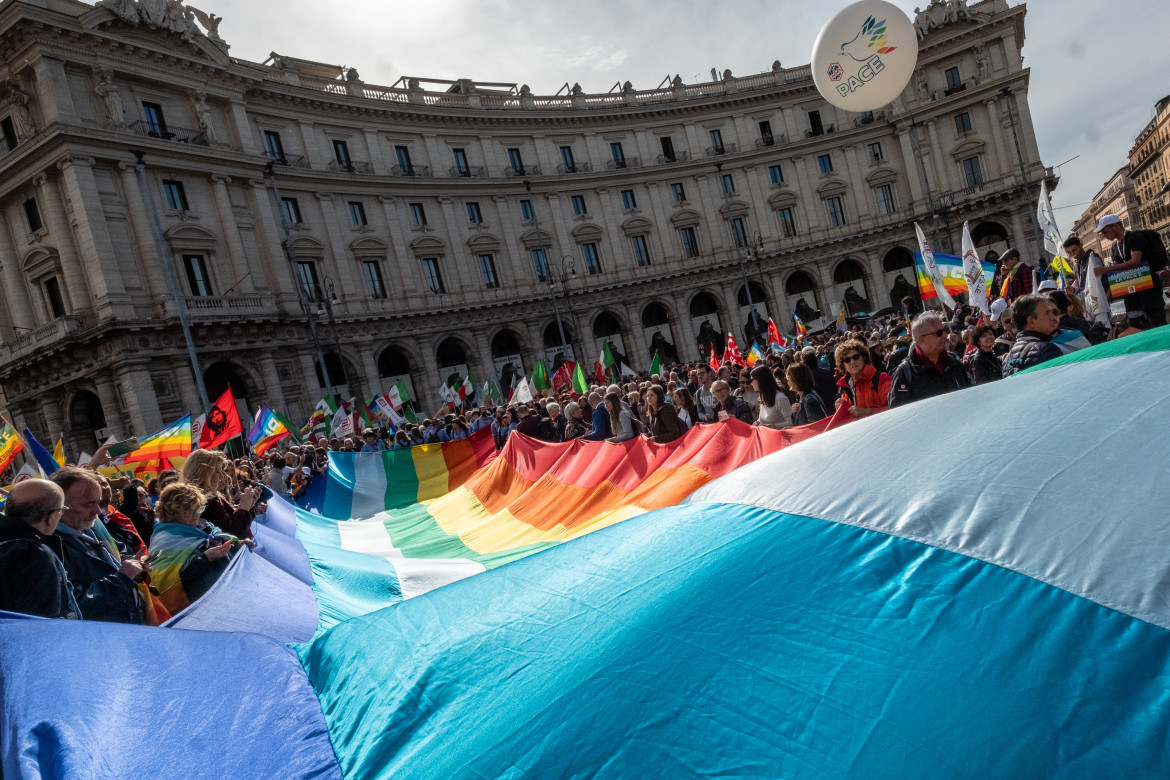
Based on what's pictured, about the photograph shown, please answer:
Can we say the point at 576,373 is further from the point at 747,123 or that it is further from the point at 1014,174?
the point at 1014,174

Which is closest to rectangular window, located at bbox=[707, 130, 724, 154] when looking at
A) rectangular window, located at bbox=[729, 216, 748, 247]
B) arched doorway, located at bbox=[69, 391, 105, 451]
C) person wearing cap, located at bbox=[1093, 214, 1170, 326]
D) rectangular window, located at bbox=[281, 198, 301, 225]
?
rectangular window, located at bbox=[729, 216, 748, 247]

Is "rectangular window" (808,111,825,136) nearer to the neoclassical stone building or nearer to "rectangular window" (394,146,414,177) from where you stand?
the neoclassical stone building

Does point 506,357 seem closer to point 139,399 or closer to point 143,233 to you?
point 143,233

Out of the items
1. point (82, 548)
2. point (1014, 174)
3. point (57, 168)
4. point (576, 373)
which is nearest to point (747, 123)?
point (1014, 174)

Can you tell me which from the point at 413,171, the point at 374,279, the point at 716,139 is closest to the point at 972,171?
the point at 716,139

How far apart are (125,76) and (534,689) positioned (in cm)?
3398

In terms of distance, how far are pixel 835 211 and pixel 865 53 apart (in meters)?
45.3

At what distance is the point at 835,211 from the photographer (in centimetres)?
4844

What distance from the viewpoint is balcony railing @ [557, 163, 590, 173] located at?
4359 cm

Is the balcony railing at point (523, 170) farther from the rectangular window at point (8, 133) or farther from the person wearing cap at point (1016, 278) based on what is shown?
the person wearing cap at point (1016, 278)

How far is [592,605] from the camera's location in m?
2.17

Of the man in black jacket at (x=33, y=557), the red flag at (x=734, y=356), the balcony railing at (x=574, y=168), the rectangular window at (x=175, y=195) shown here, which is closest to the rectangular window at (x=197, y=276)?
the rectangular window at (x=175, y=195)

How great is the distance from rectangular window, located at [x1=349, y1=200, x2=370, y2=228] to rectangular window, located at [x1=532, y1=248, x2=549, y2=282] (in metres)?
9.99

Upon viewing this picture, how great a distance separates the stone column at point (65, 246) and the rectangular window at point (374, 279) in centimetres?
1192
